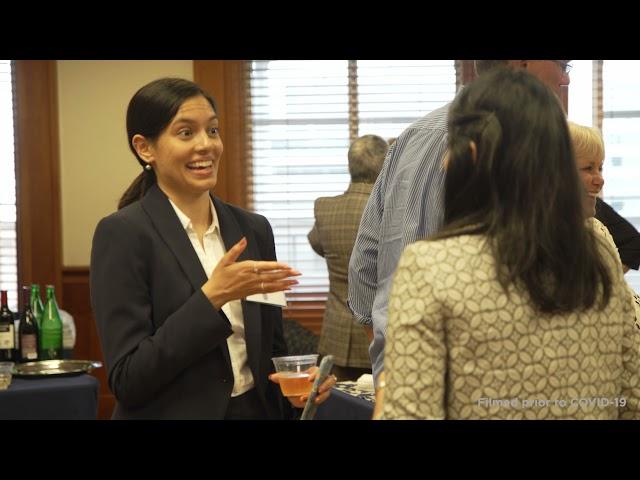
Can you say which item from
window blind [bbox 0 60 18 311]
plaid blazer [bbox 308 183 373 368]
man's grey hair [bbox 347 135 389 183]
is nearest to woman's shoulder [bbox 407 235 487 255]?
plaid blazer [bbox 308 183 373 368]

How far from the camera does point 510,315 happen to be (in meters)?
1.20

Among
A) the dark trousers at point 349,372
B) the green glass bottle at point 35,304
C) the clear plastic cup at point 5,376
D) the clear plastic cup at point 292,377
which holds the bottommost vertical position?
the dark trousers at point 349,372

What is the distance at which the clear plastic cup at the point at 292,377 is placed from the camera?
71.8 inches

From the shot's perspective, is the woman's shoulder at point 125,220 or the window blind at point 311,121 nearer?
the woman's shoulder at point 125,220

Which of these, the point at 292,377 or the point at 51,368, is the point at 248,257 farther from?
the point at 51,368

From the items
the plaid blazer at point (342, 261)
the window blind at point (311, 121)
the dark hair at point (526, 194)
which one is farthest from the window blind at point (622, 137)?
the dark hair at point (526, 194)

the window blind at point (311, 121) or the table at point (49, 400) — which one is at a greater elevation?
the window blind at point (311, 121)

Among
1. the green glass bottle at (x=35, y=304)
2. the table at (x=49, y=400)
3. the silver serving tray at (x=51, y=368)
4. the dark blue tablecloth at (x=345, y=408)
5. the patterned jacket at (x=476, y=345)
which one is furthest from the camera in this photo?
the green glass bottle at (x=35, y=304)

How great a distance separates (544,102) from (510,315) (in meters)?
0.31

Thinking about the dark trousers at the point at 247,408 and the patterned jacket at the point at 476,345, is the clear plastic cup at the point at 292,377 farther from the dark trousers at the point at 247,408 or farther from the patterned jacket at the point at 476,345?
the patterned jacket at the point at 476,345

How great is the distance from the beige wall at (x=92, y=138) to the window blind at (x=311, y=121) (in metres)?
0.64

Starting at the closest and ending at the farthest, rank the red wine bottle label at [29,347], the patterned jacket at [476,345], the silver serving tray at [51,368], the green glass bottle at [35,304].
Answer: the patterned jacket at [476,345]
the silver serving tray at [51,368]
the red wine bottle label at [29,347]
the green glass bottle at [35,304]
